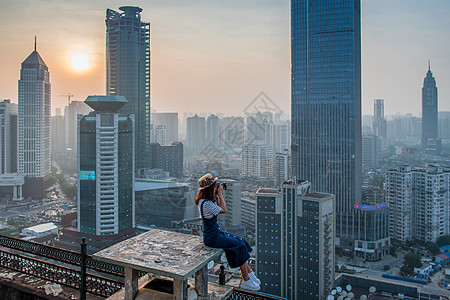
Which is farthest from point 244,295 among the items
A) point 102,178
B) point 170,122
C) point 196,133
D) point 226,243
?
point 170,122

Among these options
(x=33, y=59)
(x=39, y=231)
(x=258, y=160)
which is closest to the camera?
(x=39, y=231)

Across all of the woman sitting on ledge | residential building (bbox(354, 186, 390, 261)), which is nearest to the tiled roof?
residential building (bbox(354, 186, 390, 261))

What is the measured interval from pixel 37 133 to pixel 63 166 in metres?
9.30

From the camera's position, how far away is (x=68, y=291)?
62.1 inches

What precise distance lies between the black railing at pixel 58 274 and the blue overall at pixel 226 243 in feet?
1.52

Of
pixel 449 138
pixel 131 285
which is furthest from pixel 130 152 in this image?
pixel 449 138

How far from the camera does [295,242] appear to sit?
24.1ft

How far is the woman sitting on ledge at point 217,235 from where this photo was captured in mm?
1284

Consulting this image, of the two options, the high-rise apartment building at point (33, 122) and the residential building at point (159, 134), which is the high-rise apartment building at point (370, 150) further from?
the high-rise apartment building at point (33, 122)

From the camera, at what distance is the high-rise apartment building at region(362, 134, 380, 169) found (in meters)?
25.9

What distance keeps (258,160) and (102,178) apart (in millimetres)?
11674

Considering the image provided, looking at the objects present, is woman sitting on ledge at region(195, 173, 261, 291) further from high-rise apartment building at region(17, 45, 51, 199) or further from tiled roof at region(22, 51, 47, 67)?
tiled roof at region(22, 51, 47, 67)

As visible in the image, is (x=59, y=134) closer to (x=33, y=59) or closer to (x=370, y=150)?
(x=33, y=59)

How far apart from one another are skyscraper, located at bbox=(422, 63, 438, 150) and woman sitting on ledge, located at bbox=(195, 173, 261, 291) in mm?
29804
